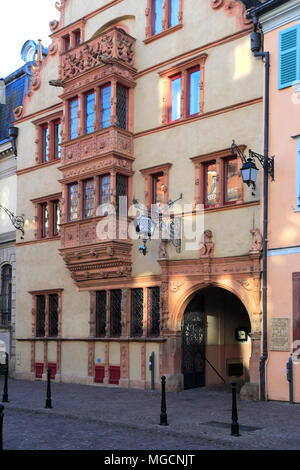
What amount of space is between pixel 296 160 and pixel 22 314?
44.0 feet

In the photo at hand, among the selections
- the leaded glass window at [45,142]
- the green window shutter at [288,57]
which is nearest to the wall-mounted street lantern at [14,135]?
the leaded glass window at [45,142]

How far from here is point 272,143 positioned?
16156 millimetres

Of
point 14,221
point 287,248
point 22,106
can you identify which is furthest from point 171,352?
point 22,106

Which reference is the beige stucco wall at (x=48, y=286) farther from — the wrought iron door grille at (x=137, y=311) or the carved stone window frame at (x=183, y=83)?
the carved stone window frame at (x=183, y=83)

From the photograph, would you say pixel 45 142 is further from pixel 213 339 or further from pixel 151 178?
pixel 213 339

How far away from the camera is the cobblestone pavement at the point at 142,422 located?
10367 millimetres

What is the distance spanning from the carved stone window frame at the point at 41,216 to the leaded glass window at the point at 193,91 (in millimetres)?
6651

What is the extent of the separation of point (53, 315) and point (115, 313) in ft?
12.1

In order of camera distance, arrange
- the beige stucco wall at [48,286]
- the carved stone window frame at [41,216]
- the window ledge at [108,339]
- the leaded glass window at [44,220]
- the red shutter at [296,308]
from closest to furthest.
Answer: the red shutter at [296,308], the window ledge at [108,339], the beige stucco wall at [48,286], the carved stone window frame at [41,216], the leaded glass window at [44,220]

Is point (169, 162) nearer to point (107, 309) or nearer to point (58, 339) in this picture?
point (107, 309)

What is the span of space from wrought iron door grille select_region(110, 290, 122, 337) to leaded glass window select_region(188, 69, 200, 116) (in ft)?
21.1

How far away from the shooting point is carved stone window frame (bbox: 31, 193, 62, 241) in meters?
23.0

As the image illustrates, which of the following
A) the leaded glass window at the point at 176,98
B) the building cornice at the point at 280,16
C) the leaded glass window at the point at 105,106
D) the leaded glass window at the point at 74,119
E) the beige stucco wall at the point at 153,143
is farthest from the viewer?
the leaded glass window at the point at 74,119

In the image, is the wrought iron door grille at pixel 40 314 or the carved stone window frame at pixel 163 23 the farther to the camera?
the wrought iron door grille at pixel 40 314
